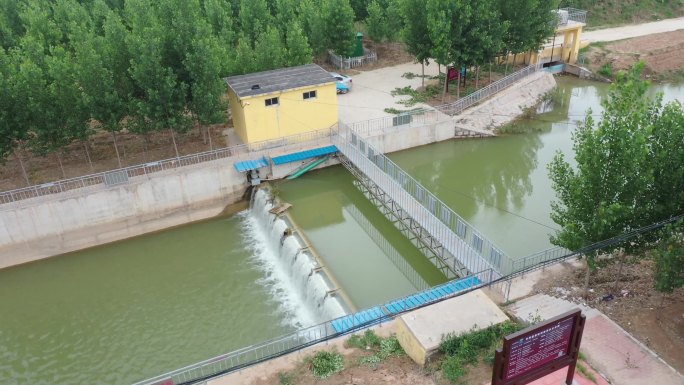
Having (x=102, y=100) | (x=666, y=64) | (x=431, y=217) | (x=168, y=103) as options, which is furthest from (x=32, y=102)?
(x=666, y=64)

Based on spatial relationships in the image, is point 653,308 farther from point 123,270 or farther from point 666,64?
point 666,64

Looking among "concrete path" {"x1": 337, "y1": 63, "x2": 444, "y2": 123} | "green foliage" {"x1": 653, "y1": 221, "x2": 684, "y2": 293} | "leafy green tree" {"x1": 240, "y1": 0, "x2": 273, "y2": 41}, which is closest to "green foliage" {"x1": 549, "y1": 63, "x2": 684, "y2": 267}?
"green foliage" {"x1": 653, "y1": 221, "x2": 684, "y2": 293}

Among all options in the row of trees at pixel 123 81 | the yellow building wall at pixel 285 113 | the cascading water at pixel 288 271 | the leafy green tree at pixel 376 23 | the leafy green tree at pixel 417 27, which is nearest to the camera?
the cascading water at pixel 288 271

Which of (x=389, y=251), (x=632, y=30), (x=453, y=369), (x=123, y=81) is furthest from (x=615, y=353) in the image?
(x=632, y=30)

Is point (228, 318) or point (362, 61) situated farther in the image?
point (362, 61)

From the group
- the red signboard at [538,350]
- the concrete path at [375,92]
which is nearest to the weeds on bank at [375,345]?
the red signboard at [538,350]

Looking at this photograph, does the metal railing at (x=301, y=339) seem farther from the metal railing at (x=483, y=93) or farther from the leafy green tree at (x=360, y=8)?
the leafy green tree at (x=360, y=8)

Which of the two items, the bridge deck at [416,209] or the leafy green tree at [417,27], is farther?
the leafy green tree at [417,27]

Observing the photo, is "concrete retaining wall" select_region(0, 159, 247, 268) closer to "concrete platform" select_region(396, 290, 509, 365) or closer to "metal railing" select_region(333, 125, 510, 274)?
"metal railing" select_region(333, 125, 510, 274)
